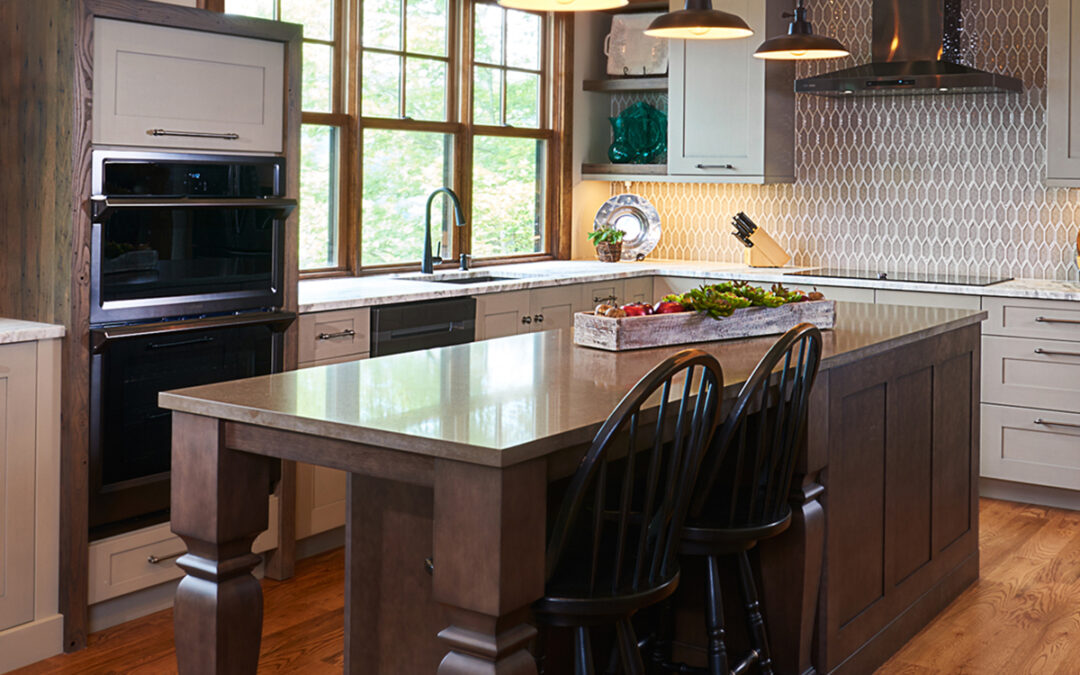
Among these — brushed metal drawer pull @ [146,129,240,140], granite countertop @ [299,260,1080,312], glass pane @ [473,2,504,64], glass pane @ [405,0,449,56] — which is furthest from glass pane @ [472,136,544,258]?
brushed metal drawer pull @ [146,129,240,140]

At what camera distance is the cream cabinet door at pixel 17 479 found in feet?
10.0

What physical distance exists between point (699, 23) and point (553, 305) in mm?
1946

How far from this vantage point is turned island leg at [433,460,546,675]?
177cm

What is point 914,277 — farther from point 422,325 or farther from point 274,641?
point 274,641

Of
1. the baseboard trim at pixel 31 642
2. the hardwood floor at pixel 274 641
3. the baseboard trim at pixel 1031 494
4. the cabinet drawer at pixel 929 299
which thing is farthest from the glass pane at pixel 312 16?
the baseboard trim at pixel 1031 494

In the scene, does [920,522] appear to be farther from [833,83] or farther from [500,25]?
[500,25]

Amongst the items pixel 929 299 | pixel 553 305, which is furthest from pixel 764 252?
pixel 553 305

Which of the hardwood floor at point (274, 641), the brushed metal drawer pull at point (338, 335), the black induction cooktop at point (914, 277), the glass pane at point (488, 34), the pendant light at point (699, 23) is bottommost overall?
the hardwood floor at point (274, 641)

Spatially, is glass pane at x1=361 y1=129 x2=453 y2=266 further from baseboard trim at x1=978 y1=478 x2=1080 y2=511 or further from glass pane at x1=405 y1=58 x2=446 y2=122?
baseboard trim at x1=978 y1=478 x2=1080 y2=511

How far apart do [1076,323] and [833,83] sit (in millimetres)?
1515

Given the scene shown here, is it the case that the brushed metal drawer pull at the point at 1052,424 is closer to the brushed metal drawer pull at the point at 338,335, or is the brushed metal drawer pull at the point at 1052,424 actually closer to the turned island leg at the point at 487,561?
the brushed metal drawer pull at the point at 338,335

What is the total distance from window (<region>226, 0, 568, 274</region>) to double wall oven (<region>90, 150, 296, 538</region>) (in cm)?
109

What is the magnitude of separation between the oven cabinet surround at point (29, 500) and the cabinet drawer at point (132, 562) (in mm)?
132

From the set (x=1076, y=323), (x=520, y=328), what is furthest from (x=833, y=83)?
(x=520, y=328)
